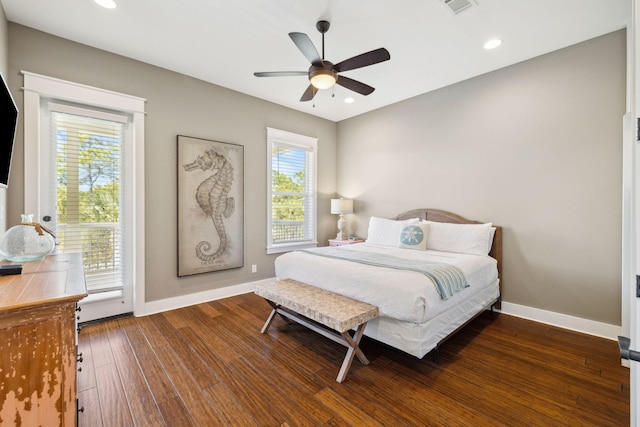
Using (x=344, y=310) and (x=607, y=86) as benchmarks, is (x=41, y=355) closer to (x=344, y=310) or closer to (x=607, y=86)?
(x=344, y=310)

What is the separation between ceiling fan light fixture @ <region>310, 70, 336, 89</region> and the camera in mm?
2371

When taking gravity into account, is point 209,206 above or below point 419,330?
above

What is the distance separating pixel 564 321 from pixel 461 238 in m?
1.25

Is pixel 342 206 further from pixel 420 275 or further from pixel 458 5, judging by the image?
pixel 458 5

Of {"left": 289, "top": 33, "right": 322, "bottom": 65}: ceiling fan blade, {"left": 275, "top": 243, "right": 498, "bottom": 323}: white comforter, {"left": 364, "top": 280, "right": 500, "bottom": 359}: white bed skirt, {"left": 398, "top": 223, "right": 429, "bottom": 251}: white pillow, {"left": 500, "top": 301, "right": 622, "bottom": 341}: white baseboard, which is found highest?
{"left": 289, "top": 33, "right": 322, "bottom": 65}: ceiling fan blade

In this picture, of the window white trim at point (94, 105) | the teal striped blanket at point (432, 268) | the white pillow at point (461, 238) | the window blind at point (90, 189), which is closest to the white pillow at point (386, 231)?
the white pillow at point (461, 238)

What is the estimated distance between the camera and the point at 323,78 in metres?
2.41

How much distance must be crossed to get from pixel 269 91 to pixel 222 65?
82 centimetres

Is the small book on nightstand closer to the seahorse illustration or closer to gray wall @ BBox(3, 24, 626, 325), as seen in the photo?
gray wall @ BBox(3, 24, 626, 325)

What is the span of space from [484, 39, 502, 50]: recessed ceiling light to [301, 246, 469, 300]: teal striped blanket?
87.6 inches

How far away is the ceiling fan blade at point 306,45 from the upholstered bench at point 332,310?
6.42 feet

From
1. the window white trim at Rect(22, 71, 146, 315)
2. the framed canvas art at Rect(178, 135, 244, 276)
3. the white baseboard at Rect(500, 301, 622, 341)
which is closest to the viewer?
the window white trim at Rect(22, 71, 146, 315)

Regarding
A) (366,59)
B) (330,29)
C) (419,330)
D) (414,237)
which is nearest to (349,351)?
(419,330)

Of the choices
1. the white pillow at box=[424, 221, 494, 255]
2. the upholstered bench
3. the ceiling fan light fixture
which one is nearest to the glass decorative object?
the upholstered bench
